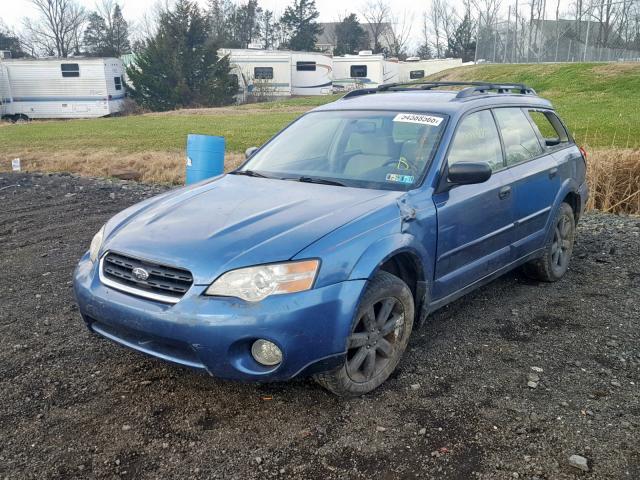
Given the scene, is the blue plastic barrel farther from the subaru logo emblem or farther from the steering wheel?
the subaru logo emblem

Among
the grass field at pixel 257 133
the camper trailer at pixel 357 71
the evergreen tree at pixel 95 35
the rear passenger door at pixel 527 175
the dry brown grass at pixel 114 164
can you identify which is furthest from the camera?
the evergreen tree at pixel 95 35

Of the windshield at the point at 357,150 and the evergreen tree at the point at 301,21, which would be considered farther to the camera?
the evergreen tree at the point at 301,21

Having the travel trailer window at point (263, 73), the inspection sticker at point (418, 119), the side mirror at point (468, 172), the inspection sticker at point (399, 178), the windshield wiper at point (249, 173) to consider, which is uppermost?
the travel trailer window at point (263, 73)

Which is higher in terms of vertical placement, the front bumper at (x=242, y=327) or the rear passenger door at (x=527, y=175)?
the rear passenger door at (x=527, y=175)

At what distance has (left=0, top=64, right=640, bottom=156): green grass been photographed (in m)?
15.6

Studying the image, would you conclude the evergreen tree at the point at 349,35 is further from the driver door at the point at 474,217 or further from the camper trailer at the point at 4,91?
the driver door at the point at 474,217

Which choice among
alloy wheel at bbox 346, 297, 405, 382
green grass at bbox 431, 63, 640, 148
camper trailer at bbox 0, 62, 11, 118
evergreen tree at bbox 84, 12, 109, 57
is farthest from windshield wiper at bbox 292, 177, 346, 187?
evergreen tree at bbox 84, 12, 109, 57

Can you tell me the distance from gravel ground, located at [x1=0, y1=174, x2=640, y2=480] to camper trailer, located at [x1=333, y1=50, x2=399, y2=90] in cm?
4541

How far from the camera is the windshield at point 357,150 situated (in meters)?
3.93

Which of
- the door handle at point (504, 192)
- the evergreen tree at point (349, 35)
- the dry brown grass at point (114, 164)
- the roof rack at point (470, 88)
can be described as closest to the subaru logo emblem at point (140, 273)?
the door handle at point (504, 192)

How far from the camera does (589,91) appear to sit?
27219 millimetres

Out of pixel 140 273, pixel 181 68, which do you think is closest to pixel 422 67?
pixel 181 68

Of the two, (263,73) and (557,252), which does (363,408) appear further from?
(263,73)

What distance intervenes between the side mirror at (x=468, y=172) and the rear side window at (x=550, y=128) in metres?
1.88
